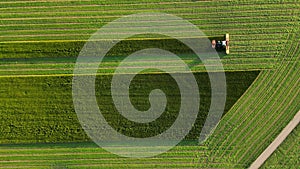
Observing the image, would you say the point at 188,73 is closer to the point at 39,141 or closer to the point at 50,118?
the point at 50,118

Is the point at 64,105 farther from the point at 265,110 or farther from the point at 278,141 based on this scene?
the point at 278,141

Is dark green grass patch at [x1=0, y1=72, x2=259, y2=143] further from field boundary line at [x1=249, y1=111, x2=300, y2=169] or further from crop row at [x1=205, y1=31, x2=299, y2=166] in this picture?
field boundary line at [x1=249, y1=111, x2=300, y2=169]

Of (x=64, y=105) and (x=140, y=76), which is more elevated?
(x=140, y=76)

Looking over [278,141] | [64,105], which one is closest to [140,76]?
[64,105]

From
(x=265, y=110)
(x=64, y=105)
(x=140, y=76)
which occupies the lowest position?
(x=265, y=110)

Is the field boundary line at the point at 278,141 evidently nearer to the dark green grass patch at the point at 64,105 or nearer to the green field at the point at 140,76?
the green field at the point at 140,76

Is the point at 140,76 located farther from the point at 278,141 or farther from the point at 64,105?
the point at 278,141

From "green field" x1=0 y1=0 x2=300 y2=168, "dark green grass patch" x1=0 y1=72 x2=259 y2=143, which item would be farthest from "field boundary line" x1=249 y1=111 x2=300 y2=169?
"dark green grass patch" x1=0 y1=72 x2=259 y2=143
